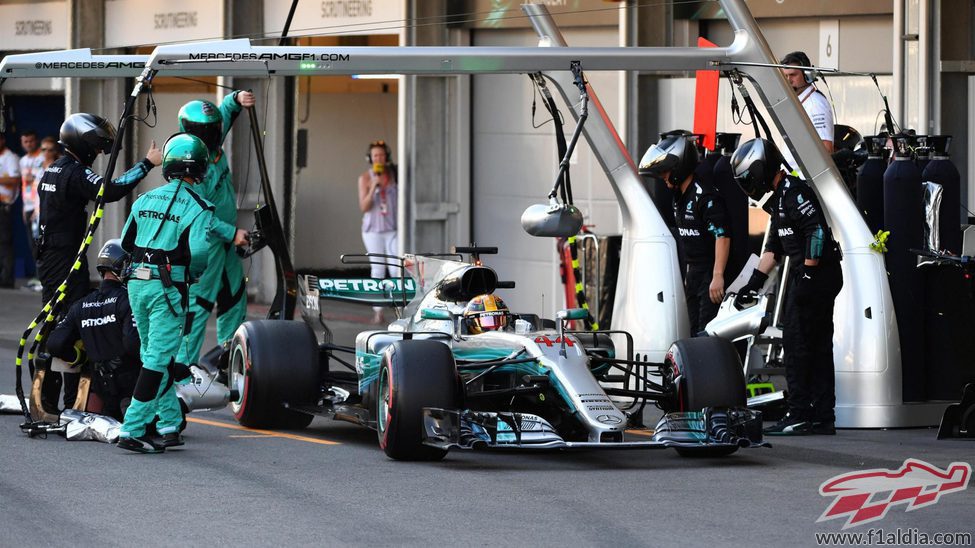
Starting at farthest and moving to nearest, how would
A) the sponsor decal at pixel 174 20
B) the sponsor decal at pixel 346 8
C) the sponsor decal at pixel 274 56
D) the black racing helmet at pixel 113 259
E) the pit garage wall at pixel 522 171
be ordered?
the sponsor decal at pixel 174 20 < the sponsor decal at pixel 346 8 < the pit garage wall at pixel 522 171 < the black racing helmet at pixel 113 259 < the sponsor decal at pixel 274 56

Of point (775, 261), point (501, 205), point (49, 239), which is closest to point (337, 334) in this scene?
point (501, 205)

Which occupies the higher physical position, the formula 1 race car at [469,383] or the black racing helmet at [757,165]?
the black racing helmet at [757,165]

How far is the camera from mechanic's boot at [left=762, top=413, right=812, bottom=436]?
1107cm

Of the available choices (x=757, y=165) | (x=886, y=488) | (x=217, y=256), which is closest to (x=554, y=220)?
(x=757, y=165)

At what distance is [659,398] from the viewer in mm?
10055

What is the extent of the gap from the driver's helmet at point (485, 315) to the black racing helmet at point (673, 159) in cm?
240

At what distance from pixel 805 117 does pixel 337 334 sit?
7066 millimetres

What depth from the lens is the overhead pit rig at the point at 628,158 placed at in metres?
10.5

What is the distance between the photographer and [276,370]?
11.0 metres

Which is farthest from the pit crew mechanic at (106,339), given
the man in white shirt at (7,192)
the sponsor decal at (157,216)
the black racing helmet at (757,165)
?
the man in white shirt at (7,192)

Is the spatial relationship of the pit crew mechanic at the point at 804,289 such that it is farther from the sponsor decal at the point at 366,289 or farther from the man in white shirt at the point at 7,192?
the man in white shirt at the point at 7,192

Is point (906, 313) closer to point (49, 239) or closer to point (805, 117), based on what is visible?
point (805, 117)

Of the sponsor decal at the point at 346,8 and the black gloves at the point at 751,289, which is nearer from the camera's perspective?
the black gloves at the point at 751,289

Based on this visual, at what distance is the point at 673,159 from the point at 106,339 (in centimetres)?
430
